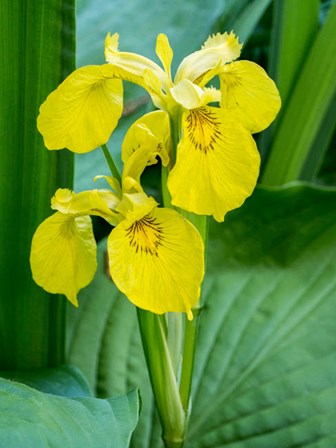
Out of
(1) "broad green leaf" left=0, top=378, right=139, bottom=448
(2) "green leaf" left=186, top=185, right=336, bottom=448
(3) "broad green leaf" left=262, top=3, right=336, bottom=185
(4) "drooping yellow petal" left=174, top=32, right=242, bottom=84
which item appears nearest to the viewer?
(1) "broad green leaf" left=0, top=378, right=139, bottom=448

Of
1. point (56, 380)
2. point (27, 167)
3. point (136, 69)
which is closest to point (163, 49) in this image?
point (136, 69)

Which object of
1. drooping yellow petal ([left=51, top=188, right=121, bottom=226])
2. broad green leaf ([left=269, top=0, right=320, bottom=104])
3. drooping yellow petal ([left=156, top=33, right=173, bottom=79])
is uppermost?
broad green leaf ([left=269, top=0, right=320, bottom=104])

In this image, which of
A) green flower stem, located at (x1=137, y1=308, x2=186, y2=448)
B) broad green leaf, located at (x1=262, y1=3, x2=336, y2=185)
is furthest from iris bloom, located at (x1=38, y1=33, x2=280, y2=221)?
broad green leaf, located at (x1=262, y1=3, x2=336, y2=185)

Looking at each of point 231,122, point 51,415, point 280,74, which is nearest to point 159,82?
point 231,122

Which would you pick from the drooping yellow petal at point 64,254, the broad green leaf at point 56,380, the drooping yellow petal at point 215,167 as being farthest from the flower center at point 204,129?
the broad green leaf at point 56,380

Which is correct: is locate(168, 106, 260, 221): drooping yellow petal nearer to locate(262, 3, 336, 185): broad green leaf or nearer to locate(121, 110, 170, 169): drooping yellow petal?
locate(121, 110, 170, 169): drooping yellow petal

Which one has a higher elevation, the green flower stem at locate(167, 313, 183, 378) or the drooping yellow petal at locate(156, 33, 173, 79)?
the drooping yellow petal at locate(156, 33, 173, 79)

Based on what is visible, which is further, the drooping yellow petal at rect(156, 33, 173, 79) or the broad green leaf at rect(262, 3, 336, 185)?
the broad green leaf at rect(262, 3, 336, 185)
